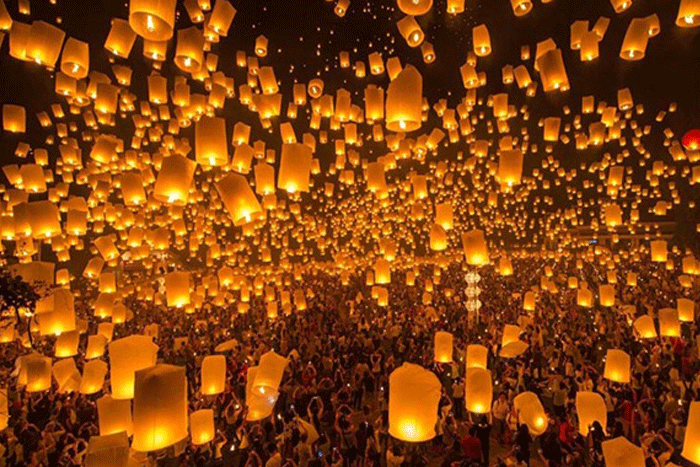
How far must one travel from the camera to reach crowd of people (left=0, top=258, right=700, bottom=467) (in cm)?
623

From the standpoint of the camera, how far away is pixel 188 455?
6.21 meters

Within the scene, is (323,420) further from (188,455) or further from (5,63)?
(5,63)

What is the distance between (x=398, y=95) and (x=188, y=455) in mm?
4992

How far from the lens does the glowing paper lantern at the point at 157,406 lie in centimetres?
331

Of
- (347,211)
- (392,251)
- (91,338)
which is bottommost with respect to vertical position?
(91,338)

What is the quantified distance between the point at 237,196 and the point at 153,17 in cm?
151

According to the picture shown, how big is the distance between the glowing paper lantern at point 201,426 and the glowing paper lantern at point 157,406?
222cm

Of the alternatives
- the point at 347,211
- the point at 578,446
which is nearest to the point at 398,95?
the point at 578,446

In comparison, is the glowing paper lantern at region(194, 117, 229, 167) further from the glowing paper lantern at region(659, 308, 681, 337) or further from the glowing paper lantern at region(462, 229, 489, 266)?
the glowing paper lantern at region(659, 308, 681, 337)

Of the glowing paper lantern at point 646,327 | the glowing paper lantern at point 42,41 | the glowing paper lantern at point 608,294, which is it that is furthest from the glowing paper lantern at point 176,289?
the glowing paper lantern at point 608,294

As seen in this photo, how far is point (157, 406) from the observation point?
11.0 feet

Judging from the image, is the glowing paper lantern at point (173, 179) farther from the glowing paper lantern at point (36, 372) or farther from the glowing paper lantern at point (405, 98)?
the glowing paper lantern at point (36, 372)

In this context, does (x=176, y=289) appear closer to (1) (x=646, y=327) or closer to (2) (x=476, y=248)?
(2) (x=476, y=248)

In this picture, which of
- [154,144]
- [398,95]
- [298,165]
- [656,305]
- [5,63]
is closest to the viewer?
[398,95]
